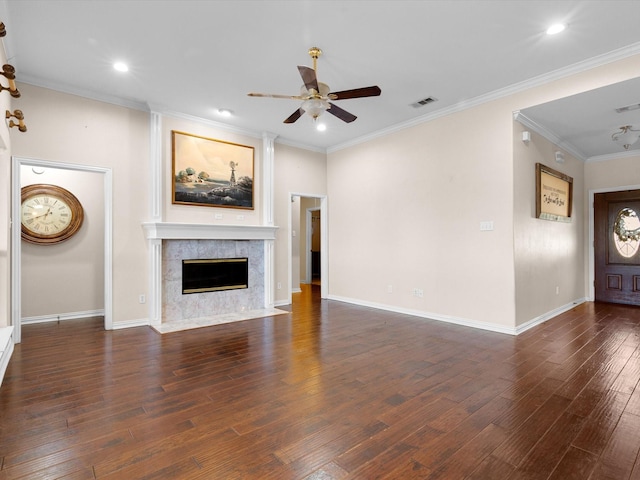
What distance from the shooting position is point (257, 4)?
2.79 meters

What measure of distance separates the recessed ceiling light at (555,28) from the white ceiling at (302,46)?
70mm

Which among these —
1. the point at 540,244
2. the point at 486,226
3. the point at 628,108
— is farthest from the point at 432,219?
the point at 628,108

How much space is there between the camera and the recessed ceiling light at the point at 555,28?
3021 mm

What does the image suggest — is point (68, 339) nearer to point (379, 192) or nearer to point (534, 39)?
point (379, 192)

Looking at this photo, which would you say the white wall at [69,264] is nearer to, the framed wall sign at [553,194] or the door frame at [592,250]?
the framed wall sign at [553,194]

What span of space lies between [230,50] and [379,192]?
3347 millimetres

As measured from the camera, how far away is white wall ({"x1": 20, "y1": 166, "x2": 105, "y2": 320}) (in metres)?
4.89

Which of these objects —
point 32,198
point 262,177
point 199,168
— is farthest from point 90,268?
point 262,177

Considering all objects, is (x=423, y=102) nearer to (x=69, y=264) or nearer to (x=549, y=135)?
(x=549, y=135)

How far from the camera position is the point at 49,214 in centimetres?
501

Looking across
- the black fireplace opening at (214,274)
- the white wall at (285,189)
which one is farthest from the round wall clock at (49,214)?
the white wall at (285,189)

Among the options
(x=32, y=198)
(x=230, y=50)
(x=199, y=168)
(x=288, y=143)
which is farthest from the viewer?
(x=288, y=143)

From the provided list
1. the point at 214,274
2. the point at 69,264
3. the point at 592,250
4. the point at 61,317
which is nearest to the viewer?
the point at 61,317

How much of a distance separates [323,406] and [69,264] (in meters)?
4.84
